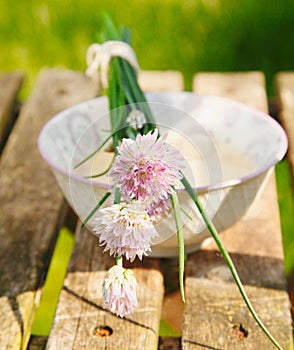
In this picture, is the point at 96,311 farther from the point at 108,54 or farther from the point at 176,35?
the point at 176,35

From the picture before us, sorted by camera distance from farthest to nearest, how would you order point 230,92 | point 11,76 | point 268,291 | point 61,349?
point 11,76 → point 230,92 → point 268,291 → point 61,349

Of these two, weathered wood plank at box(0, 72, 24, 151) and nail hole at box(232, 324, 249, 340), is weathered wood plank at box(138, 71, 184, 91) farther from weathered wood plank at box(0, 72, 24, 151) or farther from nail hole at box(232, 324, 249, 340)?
nail hole at box(232, 324, 249, 340)

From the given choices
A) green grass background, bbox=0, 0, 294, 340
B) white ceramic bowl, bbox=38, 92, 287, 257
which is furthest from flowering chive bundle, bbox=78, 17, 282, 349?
green grass background, bbox=0, 0, 294, 340

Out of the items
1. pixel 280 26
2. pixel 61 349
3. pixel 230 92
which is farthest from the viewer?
pixel 280 26

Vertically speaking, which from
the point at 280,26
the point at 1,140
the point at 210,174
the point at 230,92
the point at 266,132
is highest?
the point at 280,26

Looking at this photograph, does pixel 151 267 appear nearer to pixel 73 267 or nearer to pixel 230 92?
pixel 73 267

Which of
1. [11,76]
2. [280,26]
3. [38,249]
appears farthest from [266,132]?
[280,26]

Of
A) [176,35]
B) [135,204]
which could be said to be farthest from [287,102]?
[176,35]
